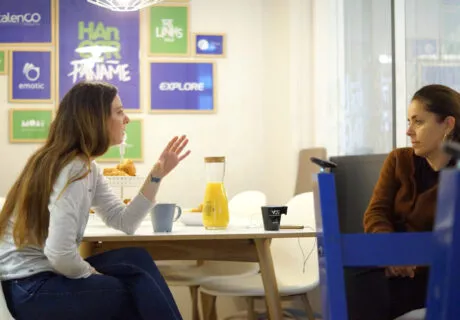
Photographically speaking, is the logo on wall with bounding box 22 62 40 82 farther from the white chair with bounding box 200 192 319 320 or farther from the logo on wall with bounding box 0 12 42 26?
the white chair with bounding box 200 192 319 320

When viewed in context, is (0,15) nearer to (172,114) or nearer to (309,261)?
(172,114)

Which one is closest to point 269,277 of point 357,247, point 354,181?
point 354,181

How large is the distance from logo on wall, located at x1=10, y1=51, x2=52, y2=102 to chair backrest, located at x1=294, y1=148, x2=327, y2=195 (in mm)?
1750

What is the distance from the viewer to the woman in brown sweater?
1.96 meters

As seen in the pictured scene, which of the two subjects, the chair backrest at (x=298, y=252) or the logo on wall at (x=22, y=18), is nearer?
→ the chair backrest at (x=298, y=252)

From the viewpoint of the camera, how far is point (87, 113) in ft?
6.85

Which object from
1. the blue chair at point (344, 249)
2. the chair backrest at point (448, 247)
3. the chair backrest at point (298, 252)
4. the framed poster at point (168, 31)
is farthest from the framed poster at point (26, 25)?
the chair backrest at point (448, 247)

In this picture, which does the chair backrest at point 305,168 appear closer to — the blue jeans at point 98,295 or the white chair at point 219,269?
the white chair at point 219,269

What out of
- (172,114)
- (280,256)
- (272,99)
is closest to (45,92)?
(172,114)

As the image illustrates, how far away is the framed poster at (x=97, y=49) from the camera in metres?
4.82

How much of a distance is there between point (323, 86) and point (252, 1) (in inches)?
40.3

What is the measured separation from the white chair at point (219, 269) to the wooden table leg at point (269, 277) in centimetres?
39

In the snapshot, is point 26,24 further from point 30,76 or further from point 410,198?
point 410,198

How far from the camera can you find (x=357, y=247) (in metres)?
0.75
